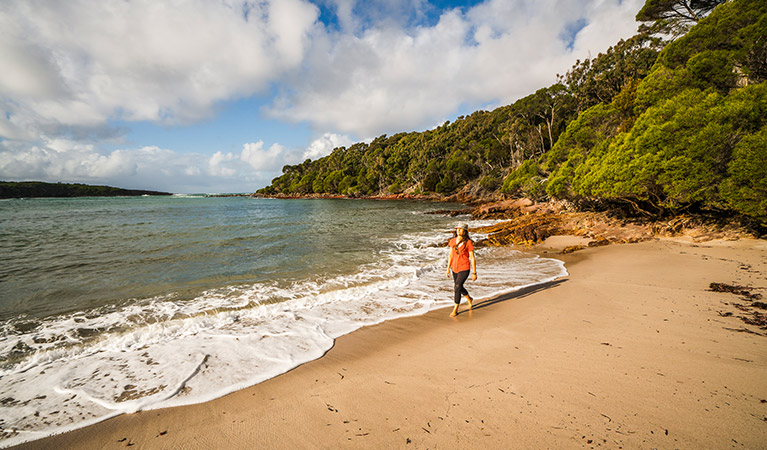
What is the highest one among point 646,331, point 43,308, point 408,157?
point 408,157

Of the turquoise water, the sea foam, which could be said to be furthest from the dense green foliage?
the sea foam

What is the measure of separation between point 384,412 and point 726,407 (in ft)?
11.5

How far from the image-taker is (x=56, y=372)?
4.38m

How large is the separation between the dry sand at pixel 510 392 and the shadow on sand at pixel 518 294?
859 mm

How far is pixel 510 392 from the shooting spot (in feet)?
10.7

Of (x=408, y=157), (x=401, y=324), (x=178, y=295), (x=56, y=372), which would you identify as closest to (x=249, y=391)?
(x=401, y=324)

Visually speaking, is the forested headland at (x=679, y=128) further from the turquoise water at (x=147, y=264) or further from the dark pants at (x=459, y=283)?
the turquoise water at (x=147, y=264)

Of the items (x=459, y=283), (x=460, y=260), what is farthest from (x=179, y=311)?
(x=460, y=260)

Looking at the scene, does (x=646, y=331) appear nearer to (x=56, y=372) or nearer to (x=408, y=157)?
(x=56, y=372)

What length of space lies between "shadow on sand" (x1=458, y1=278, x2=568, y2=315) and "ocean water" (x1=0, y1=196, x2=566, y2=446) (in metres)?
0.35

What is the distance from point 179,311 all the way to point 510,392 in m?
7.46

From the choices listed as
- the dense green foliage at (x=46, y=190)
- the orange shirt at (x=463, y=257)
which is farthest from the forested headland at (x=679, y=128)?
the dense green foliage at (x=46, y=190)

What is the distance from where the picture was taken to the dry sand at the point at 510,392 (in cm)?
265

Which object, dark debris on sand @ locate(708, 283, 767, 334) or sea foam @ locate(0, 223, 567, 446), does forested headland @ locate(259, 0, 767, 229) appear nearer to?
dark debris on sand @ locate(708, 283, 767, 334)
